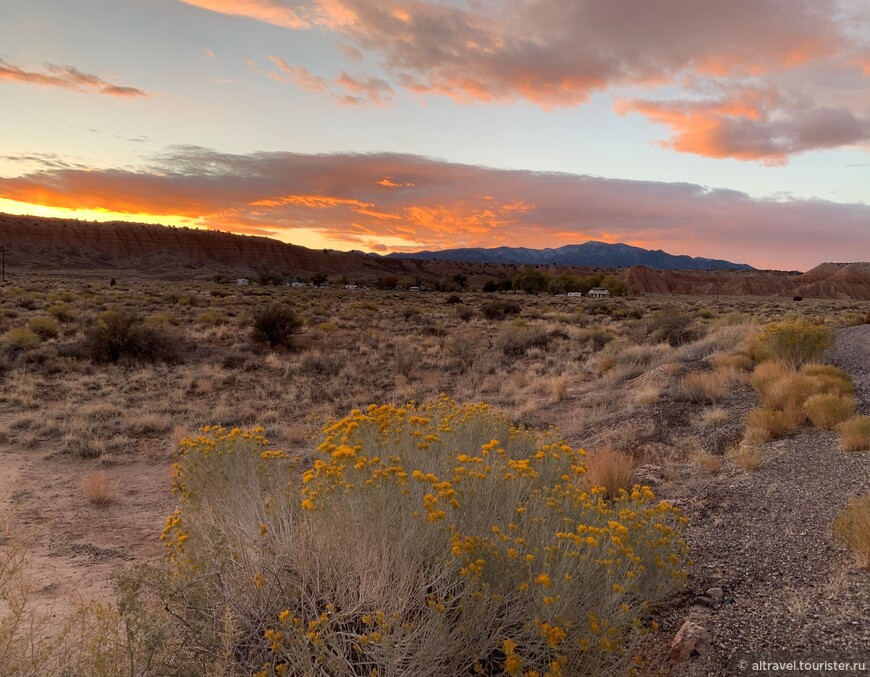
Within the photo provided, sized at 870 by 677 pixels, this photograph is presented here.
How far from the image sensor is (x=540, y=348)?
68.1 ft

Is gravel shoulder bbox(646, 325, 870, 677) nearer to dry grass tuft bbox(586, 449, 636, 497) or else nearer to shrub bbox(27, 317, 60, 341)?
dry grass tuft bbox(586, 449, 636, 497)

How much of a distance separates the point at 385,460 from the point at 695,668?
7.97 ft

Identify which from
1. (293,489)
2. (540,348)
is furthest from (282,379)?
(293,489)

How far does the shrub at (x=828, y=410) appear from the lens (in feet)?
25.5

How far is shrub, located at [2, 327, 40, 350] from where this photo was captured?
16859 mm

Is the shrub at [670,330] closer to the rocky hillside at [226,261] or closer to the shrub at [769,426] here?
the shrub at [769,426]

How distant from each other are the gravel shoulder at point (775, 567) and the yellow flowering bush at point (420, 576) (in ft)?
1.24

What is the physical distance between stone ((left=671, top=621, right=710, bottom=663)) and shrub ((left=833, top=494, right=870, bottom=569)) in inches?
52.0

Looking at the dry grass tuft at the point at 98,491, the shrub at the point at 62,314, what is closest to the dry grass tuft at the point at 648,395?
the dry grass tuft at the point at 98,491

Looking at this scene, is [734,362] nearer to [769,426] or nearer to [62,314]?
[769,426]

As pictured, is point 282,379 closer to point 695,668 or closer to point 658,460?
point 658,460

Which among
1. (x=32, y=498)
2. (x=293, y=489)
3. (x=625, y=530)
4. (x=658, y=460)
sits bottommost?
(x=32, y=498)

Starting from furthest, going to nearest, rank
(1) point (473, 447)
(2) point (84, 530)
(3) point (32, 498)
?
1. (3) point (32, 498)
2. (2) point (84, 530)
3. (1) point (473, 447)

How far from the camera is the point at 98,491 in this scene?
7.62m
